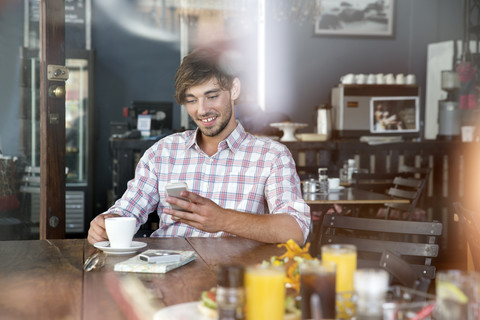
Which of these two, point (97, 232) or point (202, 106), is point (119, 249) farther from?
point (202, 106)

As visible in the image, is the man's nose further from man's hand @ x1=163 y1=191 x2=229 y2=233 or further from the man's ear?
man's hand @ x1=163 y1=191 x2=229 y2=233

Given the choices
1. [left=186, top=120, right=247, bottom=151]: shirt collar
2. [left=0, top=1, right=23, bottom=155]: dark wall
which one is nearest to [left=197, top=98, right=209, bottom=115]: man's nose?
[left=186, top=120, right=247, bottom=151]: shirt collar

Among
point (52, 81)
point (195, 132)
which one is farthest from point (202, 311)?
point (52, 81)

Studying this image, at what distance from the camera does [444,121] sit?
6.56 m

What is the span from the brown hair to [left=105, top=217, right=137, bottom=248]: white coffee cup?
75cm

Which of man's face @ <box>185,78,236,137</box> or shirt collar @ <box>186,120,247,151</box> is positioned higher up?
man's face @ <box>185,78,236,137</box>

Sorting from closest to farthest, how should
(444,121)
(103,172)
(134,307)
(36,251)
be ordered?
(134,307), (36,251), (444,121), (103,172)

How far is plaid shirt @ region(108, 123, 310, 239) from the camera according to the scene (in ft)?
7.45

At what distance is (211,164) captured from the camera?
2363mm

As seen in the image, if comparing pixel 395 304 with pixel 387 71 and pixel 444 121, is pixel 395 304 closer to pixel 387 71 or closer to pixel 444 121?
pixel 444 121

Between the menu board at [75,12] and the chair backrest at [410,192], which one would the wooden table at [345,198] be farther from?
the menu board at [75,12]

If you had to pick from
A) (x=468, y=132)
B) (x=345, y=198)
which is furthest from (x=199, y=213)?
(x=468, y=132)

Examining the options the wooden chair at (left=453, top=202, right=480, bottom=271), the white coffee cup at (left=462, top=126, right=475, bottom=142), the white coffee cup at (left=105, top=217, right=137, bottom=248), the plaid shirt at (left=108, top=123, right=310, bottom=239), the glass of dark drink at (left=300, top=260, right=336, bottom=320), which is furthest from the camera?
the white coffee cup at (left=462, top=126, right=475, bottom=142)

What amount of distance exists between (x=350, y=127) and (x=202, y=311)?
231 inches
